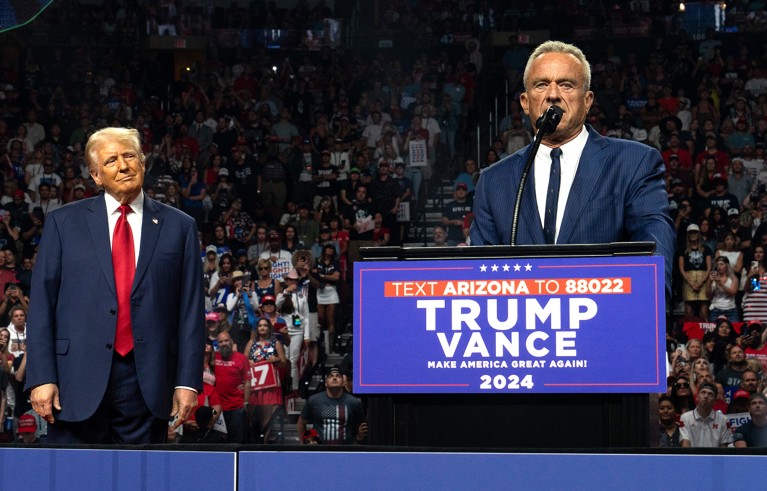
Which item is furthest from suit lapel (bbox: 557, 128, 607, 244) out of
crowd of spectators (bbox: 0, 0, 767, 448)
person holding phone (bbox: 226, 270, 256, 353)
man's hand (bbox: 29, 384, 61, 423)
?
person holding phone (bbox: 226, 270, 256, 353)

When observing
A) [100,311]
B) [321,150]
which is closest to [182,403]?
[100,311]

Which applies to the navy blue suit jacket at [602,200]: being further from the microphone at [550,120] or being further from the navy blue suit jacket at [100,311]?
the navy blue suit jacket at [100,311]

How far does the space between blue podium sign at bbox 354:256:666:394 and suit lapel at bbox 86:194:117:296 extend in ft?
4.33

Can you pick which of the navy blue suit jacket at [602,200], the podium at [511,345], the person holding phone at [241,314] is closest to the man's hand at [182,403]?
the navy blue suit jacket at [602,200]

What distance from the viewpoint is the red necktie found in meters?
3.52

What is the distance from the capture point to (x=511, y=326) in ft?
7.70

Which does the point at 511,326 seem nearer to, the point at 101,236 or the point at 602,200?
the point at 602,200

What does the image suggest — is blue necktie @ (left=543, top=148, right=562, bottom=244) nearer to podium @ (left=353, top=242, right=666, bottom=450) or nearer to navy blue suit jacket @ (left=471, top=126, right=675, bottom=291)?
navy blue suit jacket @ (left=471, top=126, right=675, bottom=291)

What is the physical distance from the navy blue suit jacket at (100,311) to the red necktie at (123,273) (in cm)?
3

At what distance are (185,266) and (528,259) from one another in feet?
5.24

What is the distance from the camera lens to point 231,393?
1090 centimetres

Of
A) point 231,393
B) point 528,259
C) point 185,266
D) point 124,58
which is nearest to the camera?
point 528,259

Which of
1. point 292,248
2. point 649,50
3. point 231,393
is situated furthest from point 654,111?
point 231,393

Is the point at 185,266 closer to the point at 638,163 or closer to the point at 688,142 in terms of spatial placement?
the point at 638,163
